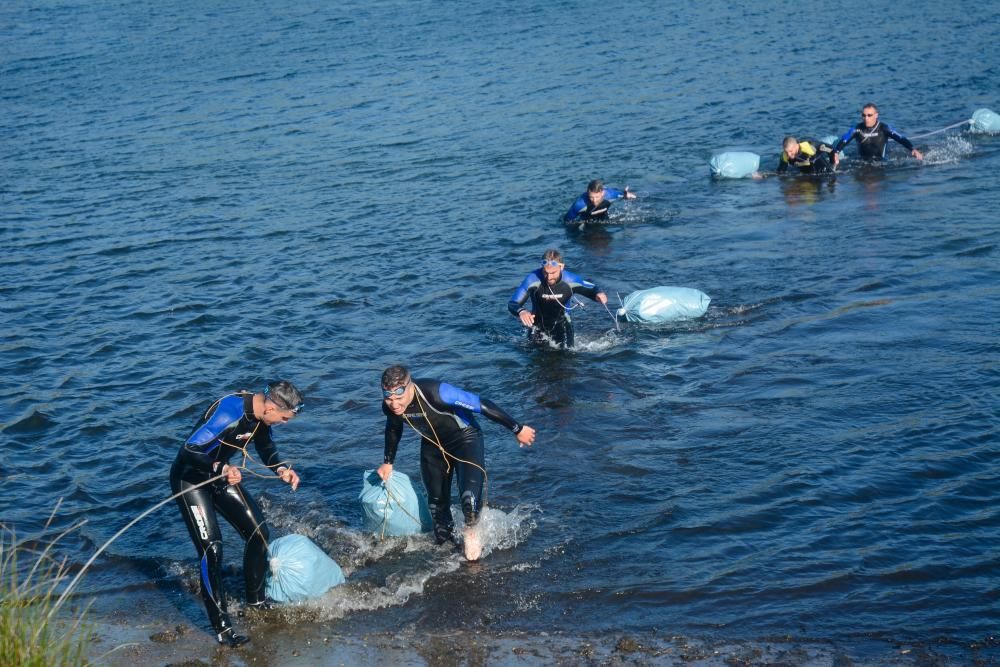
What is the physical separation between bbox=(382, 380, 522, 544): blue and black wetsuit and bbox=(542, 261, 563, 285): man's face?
4.26 m

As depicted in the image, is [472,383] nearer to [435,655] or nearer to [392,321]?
[392,321]

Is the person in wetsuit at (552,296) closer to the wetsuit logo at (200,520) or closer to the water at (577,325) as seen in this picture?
the water at (577,325)

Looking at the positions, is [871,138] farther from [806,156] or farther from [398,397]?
[398,397]

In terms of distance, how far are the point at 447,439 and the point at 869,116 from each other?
47.4 feet

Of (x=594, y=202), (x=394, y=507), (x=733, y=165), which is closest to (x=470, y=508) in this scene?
(x=394, y=507)

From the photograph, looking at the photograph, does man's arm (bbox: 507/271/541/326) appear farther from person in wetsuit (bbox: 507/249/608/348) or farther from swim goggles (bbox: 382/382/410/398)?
swim goggles (bbox: 382/382/410/398)

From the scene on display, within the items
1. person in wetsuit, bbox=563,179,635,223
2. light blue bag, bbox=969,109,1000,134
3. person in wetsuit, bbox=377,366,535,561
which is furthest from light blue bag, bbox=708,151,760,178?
person in wetsuit, bbox=377,366,535,561

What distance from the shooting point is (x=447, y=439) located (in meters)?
9.30

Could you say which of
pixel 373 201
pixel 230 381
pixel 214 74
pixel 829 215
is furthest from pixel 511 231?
pixel 214 74

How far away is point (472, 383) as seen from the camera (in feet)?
44.3

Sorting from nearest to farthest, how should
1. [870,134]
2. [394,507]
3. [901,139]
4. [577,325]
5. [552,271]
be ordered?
[394,507], [552,271], [577,325], [901,139], [870,134]

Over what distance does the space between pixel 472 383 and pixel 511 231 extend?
6466mm

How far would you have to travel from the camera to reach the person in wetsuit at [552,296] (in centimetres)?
1333

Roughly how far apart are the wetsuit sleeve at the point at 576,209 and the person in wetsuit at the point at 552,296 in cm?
519
